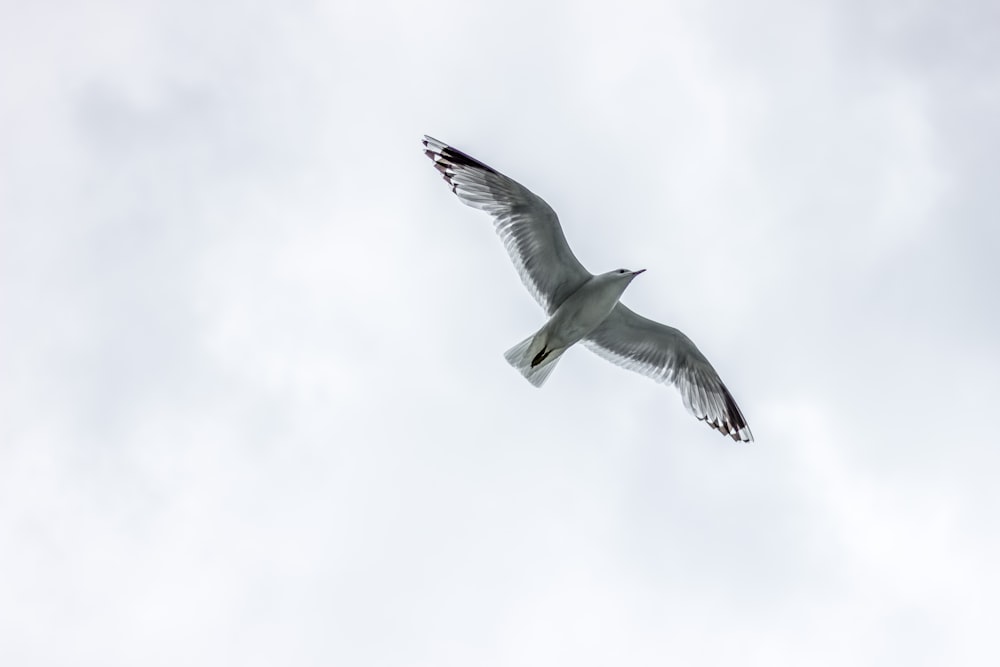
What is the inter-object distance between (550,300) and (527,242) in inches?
28.4

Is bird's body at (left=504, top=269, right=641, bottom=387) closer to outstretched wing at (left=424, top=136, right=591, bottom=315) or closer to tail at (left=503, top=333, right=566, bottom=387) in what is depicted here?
tail at (left=503, top=333, right=566, bottom=387)

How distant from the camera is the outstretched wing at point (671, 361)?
44.5ft

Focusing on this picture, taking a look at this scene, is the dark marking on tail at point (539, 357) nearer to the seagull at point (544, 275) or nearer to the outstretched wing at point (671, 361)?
the seagull at point (544, 275)

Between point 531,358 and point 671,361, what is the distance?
1.94m

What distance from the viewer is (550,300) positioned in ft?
42.9

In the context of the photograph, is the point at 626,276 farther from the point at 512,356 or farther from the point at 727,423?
the point at 727,423

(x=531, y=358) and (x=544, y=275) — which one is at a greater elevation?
(x=544, y=275)

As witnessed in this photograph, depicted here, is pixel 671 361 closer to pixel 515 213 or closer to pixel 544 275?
pixel 544 275

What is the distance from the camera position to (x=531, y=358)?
1284cm

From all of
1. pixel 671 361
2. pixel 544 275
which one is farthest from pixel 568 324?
pixel 671 361

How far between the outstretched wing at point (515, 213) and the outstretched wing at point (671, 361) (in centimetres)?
97

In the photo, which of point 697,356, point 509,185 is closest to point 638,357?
point 697,356

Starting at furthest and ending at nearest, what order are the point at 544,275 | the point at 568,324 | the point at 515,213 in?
1. the point at 544,275
2. the point at 568,324
3. the point at 515,213

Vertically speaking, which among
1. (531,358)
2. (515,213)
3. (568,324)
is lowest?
(531,358)
